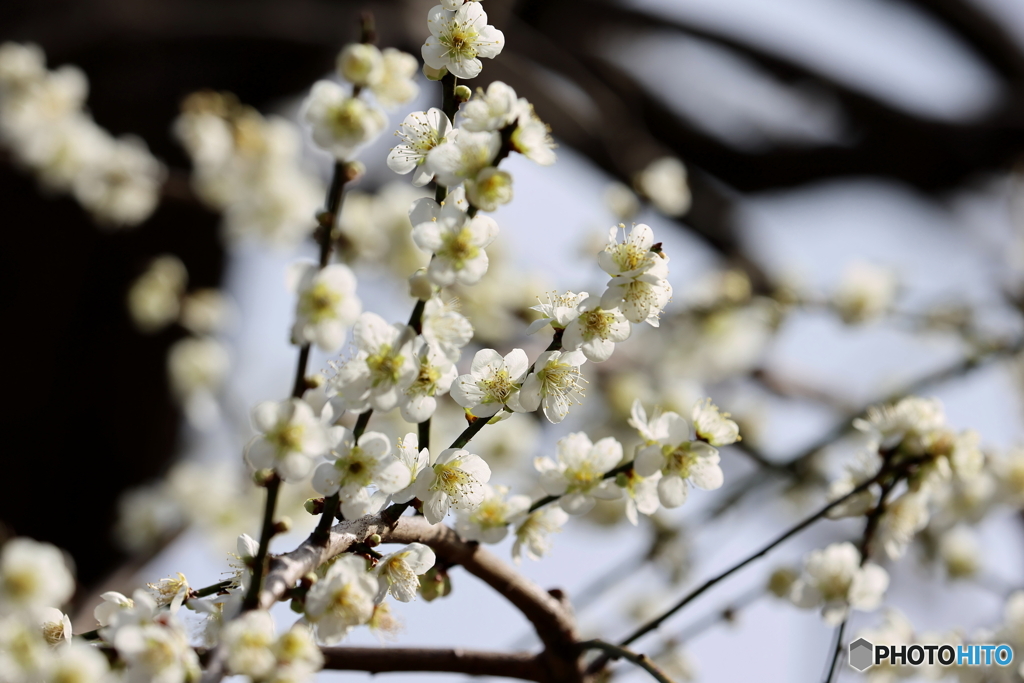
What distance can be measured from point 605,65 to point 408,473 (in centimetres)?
220

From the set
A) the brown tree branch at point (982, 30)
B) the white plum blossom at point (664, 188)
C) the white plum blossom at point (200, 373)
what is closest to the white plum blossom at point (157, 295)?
the white plum blossom at point (200, 373)

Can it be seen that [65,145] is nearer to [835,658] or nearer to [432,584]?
[432,584]

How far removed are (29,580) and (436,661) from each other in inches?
14.1

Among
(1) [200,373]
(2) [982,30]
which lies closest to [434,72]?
(1) [200,373]

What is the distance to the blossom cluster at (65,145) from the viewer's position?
184cm

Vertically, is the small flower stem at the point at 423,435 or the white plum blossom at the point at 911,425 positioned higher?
the white plum blossom at the point at 911,425

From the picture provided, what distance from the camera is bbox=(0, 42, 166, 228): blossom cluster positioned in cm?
184

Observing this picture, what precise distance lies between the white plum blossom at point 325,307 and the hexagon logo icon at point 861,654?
2.61 ft

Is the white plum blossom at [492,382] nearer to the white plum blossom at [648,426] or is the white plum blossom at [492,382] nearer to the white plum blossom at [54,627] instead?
the white plum blossom at [648,426]

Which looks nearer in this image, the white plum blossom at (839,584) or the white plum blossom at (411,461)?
the white plum blossom at (411,461)

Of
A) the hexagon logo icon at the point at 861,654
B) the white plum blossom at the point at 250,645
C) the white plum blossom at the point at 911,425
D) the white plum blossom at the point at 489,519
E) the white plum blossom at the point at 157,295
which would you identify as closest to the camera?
the white plum blossom at the point at 250,645

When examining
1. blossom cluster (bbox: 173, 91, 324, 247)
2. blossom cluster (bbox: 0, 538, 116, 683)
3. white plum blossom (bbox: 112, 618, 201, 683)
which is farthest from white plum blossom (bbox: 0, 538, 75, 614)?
blossom cluster (bbox: 173, 91, 324, 247)

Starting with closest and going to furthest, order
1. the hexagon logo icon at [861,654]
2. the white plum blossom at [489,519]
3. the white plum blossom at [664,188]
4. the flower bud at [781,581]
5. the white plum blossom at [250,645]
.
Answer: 1. the white plum blossom at [250,645]
2. the white plum blossom at [489,519]
3. the hexagon logo icon at [861,654]
4. the flower bud at [781,581]
5. the white plum blossom at [664,188]

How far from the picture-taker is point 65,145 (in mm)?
1900
